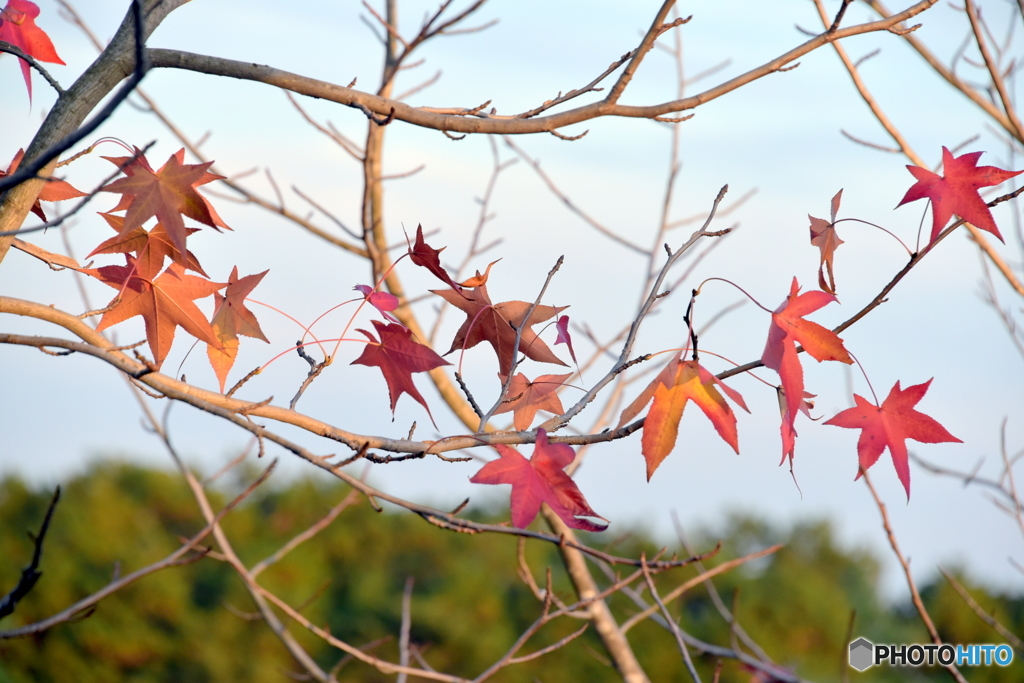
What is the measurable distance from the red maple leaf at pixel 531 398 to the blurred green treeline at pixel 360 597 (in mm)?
2815

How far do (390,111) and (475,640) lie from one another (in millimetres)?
3472

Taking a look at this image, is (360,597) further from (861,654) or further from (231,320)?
(231,320)

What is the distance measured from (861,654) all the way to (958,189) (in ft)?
7.51

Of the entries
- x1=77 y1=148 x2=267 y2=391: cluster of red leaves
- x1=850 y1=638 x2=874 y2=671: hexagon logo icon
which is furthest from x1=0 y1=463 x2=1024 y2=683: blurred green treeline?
x1=77 y1=148 x2=267 y2=391: cluster of red leaves

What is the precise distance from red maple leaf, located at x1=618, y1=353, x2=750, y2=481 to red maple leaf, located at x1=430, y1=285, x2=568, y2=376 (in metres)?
0.23

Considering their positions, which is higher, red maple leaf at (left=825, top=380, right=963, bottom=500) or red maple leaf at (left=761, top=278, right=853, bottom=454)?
red maple leaf at (left=761, top=278, right=853, bottom=454)

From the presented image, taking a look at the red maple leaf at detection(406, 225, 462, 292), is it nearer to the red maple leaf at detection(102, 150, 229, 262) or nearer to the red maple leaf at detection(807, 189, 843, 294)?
the red maple leaf at detection(102, 150, 229, 262)

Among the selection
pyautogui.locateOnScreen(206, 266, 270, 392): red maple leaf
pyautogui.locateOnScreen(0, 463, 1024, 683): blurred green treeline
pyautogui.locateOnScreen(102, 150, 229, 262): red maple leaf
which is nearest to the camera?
pyautogui.locateOnScreen(102, 150, 229, 262): red maple leaf

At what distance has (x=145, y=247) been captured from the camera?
1.08m

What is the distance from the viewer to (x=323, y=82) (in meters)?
→ 1.14

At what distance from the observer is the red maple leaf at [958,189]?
1.05 m

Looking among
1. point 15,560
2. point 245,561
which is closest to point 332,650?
point 245,561

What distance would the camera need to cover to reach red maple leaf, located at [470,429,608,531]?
920mm

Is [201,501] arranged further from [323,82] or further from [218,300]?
[323,82]
